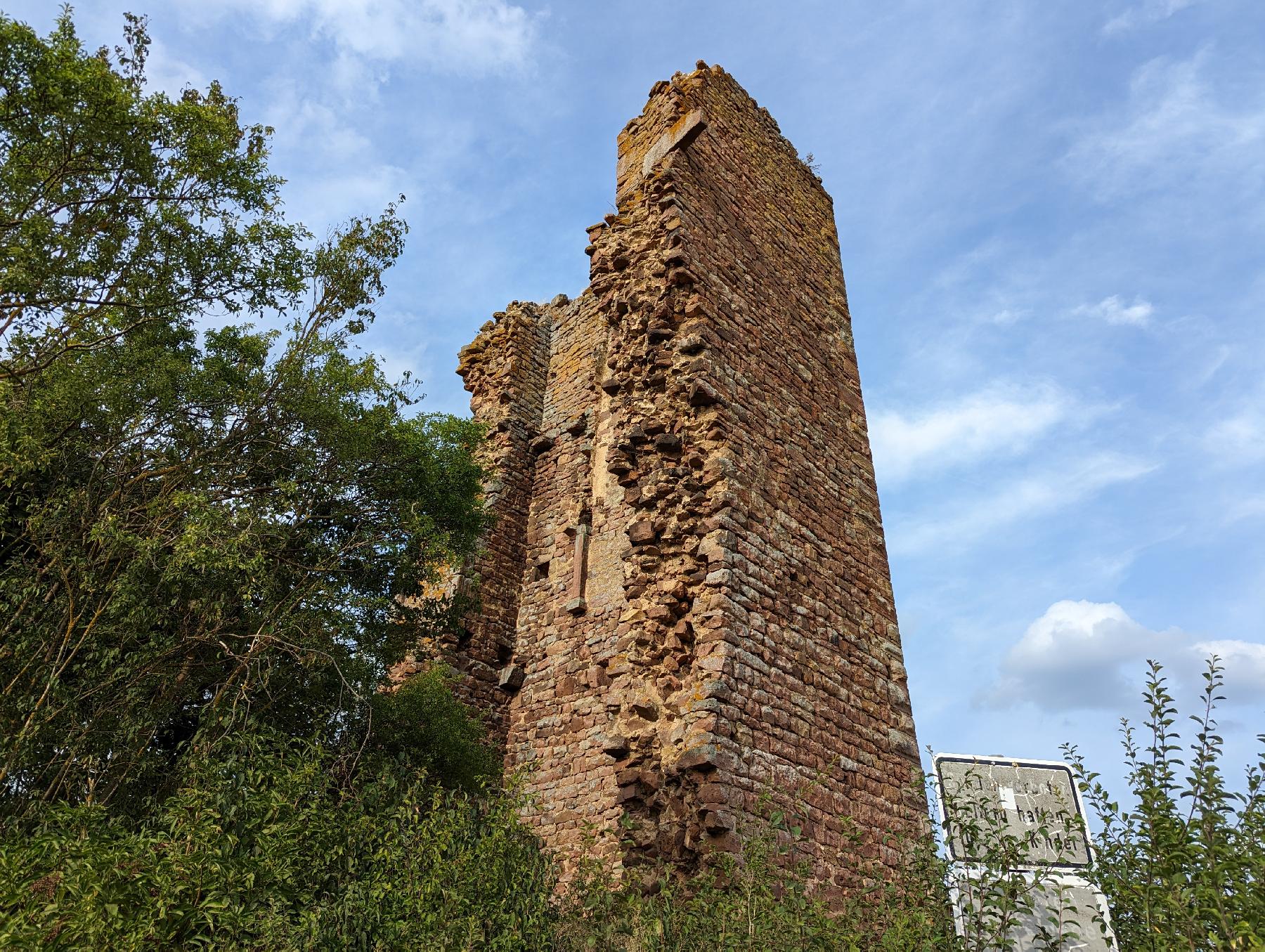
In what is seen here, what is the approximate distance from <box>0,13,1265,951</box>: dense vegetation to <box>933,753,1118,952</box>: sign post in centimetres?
9

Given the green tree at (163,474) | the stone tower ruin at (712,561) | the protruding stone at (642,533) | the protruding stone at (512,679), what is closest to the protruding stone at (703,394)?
the stone tower ruin at (712,561)

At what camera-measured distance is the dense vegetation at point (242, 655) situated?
151 inches

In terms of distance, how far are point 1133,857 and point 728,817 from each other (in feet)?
7.73

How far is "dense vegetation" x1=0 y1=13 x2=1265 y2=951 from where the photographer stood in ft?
12.6

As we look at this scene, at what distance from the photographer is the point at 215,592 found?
6.28 meters

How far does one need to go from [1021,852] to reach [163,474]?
692 centimetres

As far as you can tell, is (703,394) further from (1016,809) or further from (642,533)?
(1016,809)

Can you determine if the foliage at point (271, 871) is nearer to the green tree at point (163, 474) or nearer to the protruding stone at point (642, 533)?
the green tree at point (163, 474)

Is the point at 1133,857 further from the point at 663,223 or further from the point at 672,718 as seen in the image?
→ the point at 663,223

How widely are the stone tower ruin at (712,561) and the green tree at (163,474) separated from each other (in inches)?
93.2

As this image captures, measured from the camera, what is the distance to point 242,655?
20.4 feet

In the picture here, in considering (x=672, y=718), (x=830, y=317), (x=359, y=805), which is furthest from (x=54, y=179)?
(x=830, y=317)

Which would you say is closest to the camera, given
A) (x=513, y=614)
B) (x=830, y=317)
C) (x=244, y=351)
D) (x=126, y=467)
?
(x=126, y=467)

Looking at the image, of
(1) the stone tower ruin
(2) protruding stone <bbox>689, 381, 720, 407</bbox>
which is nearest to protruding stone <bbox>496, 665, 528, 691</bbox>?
(1) the stone tower ruin
